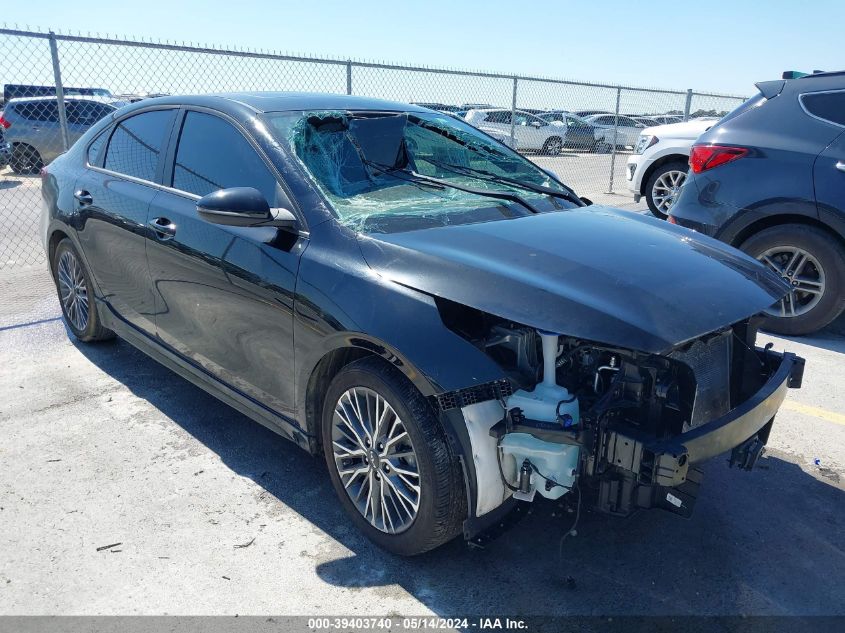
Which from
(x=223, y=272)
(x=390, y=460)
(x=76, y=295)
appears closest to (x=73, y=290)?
(x=76, y=295)

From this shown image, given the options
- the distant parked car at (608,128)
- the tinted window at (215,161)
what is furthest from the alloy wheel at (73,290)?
the distant parked car at (608,128)

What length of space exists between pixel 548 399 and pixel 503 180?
1717mm

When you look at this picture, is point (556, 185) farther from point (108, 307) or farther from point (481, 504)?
point (108, 307)

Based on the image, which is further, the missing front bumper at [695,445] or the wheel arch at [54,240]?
the wheel arch at [54,240]

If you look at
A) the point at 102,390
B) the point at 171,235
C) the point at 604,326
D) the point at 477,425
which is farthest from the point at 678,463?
the point at 102,390

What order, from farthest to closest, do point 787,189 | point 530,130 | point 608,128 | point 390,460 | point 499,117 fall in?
point 530,130, point 608,128, point 499,117, point 787,189, point 390,460

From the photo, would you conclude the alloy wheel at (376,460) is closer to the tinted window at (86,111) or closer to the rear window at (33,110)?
the tinted window at (86,111)

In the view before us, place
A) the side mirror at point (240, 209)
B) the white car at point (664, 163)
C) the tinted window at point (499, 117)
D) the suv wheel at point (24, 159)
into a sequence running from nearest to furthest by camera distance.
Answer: the side mirror at point (240, 209) → the white car at point (664, 163) → the tinted window at point (499, 117) → the suv wheel at point (24, 159)

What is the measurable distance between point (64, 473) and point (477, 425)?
2172mm

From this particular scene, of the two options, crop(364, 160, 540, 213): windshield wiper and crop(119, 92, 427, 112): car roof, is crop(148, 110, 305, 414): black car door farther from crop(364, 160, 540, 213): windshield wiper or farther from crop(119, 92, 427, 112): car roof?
crop(364, 160, 540, 213): windshield wiper

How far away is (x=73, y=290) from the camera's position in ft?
15.5

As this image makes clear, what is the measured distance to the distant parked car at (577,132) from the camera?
691 inches

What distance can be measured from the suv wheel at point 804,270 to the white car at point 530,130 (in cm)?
833

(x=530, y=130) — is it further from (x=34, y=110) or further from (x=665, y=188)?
(x=34, y=110)
